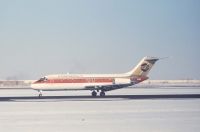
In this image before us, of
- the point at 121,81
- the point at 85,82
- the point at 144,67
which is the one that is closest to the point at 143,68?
the point at 144,67

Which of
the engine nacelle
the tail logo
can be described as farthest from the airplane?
the tail logo

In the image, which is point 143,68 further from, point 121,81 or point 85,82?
point 85,82

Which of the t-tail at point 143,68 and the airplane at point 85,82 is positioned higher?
the t-tail at point 143,68

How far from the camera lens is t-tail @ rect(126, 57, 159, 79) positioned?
50.0 m

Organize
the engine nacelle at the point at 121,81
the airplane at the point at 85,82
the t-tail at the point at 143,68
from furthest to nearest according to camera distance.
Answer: the t-tail at the point at 143,68 < the engine nacelle at the point at 121,81 < the airplane at the point at 85,82

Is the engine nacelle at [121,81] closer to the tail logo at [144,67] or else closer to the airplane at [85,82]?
the airplane at [85,82]

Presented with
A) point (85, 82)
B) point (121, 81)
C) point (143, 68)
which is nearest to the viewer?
point (85, 82)

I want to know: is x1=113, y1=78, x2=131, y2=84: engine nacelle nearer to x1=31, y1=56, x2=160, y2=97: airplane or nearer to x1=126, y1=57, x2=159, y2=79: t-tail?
x1=31, y1=56, x2=160, y2=97: airplane

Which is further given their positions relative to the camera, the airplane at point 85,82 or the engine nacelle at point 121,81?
the engine nacelle at point 121,81

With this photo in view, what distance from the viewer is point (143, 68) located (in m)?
50.4

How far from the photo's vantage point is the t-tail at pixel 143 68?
5003 centimetres

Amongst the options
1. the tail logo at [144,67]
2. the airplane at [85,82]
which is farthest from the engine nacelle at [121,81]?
the tail logo at [144,67]

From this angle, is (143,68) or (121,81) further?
(143,68)

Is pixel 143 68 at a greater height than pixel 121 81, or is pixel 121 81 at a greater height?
pixel 143 68
